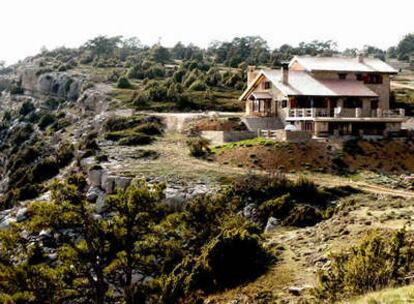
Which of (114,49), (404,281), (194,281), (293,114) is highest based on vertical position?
(114,49)

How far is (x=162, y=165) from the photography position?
45.8 metres

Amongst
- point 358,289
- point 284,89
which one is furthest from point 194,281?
point 284,89

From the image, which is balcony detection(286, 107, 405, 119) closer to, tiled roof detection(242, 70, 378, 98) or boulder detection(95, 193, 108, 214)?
tiled roof detection(242, 70, 378, 98)

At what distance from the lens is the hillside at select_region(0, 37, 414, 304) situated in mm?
23547

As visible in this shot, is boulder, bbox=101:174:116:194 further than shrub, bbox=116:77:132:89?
No

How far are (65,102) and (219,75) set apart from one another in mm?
25438

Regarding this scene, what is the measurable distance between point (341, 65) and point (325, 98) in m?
7.38

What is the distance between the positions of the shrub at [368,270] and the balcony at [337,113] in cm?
3072

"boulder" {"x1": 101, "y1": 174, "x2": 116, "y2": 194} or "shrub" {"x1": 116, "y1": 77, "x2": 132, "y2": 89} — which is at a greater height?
"shrub" {"x1": 116, "y1": 77, "x2": 132, "y2": 89}

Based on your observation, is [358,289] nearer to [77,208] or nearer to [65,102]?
[77,208]

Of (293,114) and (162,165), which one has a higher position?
(293,114)

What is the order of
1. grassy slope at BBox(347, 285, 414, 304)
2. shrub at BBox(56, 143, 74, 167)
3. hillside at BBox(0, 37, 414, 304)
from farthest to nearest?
shrub at BBox(56, 143, 74, 167) < hillside at BBox(0, 37, 414, 304) < grassy slope at BBox(347, 285, 414, 304)

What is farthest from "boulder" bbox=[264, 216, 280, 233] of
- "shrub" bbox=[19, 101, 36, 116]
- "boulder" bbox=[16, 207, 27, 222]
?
"shrub" bbox=[19, 101, 36, 116]

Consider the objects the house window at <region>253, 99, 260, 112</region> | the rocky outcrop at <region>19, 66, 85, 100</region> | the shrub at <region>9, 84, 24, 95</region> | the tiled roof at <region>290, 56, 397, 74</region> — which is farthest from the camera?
the shrub at <region>9, 84, 24, 95</region>
